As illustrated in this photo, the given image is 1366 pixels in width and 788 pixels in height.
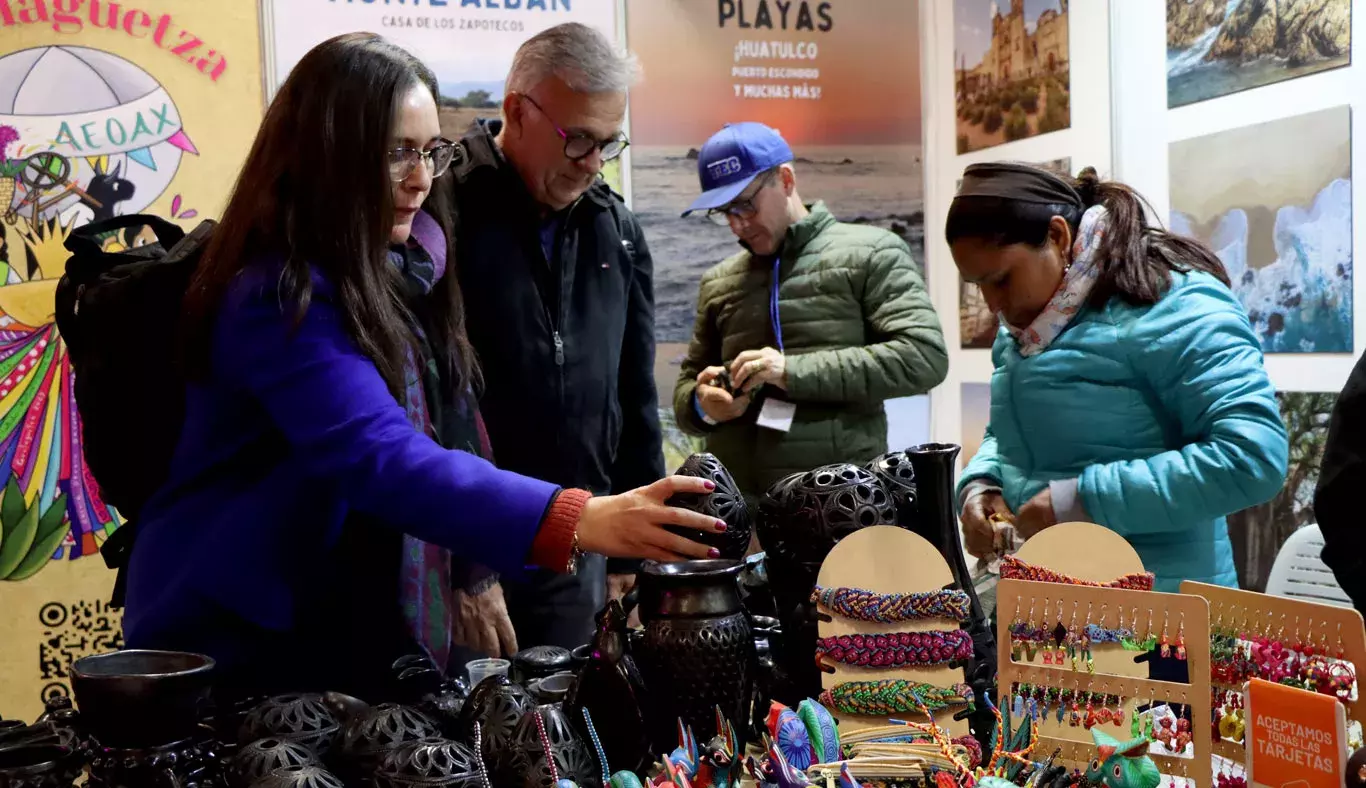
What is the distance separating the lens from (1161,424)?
2.09m

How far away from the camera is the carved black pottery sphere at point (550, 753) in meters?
1.09

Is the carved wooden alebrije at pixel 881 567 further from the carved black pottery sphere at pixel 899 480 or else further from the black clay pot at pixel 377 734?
the black clay pot at pixel 377 734

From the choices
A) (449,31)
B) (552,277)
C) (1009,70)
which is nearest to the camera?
(552,277)

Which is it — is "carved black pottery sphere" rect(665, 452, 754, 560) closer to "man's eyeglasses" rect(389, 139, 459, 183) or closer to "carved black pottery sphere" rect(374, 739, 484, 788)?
"carved black pottery sphere" rect(374, 739, 484, 788)

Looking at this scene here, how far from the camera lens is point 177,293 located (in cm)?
165

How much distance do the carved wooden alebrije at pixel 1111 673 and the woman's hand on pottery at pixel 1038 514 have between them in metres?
0.86

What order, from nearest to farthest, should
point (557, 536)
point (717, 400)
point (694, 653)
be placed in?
1. point (694, 653)
2. point (557, 536)
3. point (717, 400)

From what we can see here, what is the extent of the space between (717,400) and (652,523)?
1807 millimetres

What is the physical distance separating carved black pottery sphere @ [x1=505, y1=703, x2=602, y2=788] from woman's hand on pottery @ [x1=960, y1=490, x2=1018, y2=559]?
1.12 metres

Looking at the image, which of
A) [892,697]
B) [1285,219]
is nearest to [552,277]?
[892,697]

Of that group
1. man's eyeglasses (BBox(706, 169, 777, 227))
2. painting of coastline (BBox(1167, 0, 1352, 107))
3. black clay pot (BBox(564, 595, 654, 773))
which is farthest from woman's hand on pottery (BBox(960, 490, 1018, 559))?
painting of coastline (BBox(1167, 0, 1352, 107))

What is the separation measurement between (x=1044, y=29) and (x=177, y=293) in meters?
3.17

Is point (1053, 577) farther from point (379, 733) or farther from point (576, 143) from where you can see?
point (576, 143)

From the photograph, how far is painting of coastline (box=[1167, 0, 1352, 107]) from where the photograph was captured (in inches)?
114
